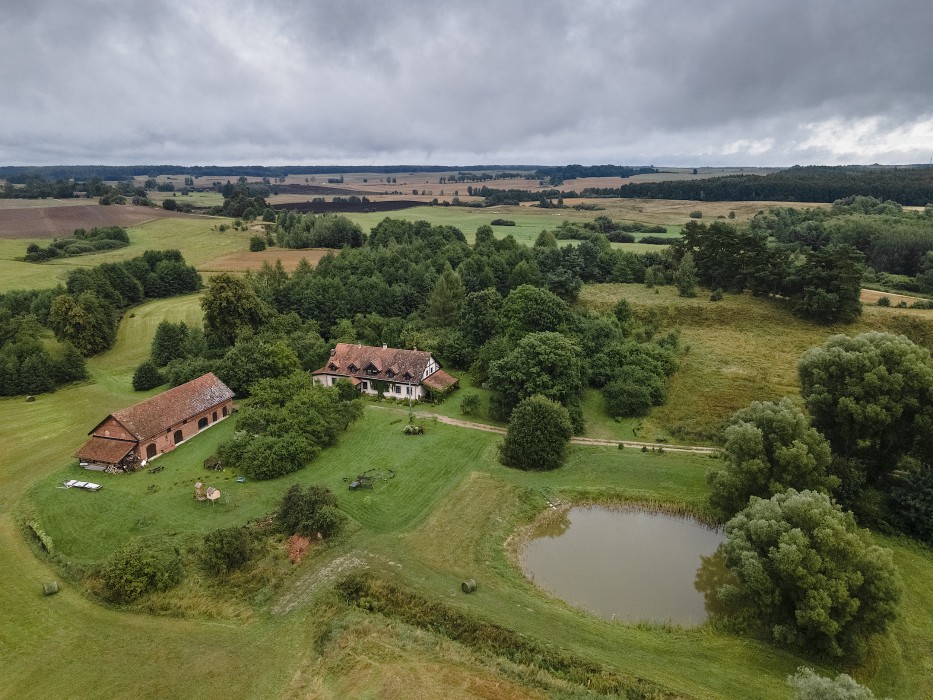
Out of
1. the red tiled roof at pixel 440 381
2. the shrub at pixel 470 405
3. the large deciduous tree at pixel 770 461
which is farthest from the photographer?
the red tiled roof at pixel 440 381

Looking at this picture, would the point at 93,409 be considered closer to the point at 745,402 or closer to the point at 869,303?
the point at 745,402

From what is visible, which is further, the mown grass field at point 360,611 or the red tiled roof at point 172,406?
the red tiled roof at point 172,406

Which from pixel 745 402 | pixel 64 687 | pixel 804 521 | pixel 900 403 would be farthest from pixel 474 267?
pixel 64 687

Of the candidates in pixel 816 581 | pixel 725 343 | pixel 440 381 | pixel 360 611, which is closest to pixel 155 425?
pixel 440 381

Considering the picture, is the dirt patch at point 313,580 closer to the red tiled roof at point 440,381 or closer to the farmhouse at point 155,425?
the farmhouse at point 155,425

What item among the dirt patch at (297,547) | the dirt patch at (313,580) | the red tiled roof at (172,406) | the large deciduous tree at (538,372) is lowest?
the dirt patch at (313,580)

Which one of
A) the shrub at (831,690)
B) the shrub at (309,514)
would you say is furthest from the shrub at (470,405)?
the shrub at (831,690)

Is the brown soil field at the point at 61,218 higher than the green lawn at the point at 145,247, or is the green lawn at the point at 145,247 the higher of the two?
the brown soil field at the point at 61,218

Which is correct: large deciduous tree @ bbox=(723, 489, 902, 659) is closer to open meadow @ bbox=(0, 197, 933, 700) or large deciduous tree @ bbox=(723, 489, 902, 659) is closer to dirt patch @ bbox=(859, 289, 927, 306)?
open meadow @ bbox=(0, 197, 933, 700)
